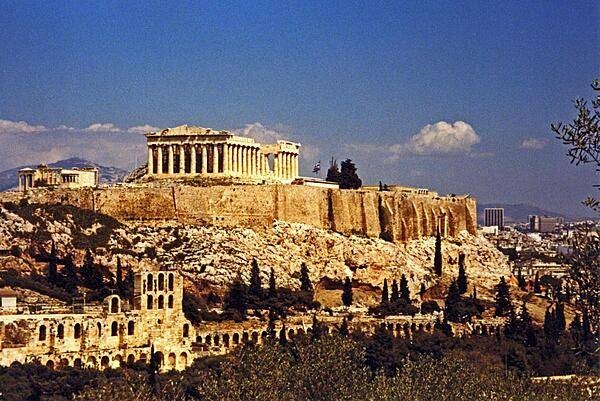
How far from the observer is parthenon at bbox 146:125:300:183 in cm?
7612

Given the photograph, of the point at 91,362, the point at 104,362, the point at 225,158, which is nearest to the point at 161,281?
the point at 104,362

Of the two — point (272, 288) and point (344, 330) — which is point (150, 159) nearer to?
point (272, 288)

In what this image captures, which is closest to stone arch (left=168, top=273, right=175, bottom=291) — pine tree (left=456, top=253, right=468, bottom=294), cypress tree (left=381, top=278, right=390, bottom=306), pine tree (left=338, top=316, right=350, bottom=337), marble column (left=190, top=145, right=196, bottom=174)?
pine tree (left=338, top=316, right=350, bottom=337)

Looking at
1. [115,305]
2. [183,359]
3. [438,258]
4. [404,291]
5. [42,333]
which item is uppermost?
[438,258]

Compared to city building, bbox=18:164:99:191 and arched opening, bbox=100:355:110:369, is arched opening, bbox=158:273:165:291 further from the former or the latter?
city building, bbox=18:164:99:191

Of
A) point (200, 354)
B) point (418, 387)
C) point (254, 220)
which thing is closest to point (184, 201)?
point (254, 220)

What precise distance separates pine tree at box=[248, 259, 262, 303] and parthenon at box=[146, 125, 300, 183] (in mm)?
8885

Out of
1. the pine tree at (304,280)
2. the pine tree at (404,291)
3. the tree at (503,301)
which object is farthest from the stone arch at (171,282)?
the tree at (503,301)

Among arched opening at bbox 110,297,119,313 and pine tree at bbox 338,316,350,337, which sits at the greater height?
arched opening at bbox 110,297,119,313

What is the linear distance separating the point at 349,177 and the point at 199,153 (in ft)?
43.1

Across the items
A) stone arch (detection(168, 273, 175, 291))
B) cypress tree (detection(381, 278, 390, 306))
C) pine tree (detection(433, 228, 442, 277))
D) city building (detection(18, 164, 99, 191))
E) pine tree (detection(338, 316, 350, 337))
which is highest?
city building (detection(18, 164, 99, 191))

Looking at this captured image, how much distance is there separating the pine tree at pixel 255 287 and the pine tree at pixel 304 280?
3866mm

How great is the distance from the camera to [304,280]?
72.2 metres

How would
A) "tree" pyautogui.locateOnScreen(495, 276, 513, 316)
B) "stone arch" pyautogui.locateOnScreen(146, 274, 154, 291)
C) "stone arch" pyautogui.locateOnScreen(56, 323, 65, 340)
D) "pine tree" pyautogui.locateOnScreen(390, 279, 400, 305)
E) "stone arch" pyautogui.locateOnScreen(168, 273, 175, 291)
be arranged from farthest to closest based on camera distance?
"tree" pyautogui.locateOnScreen(495, 276, 513, 316) < "pine tree" pyautogui.locateOnScreen(390, 279, 400, 305) < "stone arch" pyautogui.locateOnScreen(168, 273, 175, 291) < "stone arch" pyautogui.locateOnScreen(146, 274, 154, 291) < "stone arch" pyautogui.locateOnScreen(56, 323, 65, 340)
